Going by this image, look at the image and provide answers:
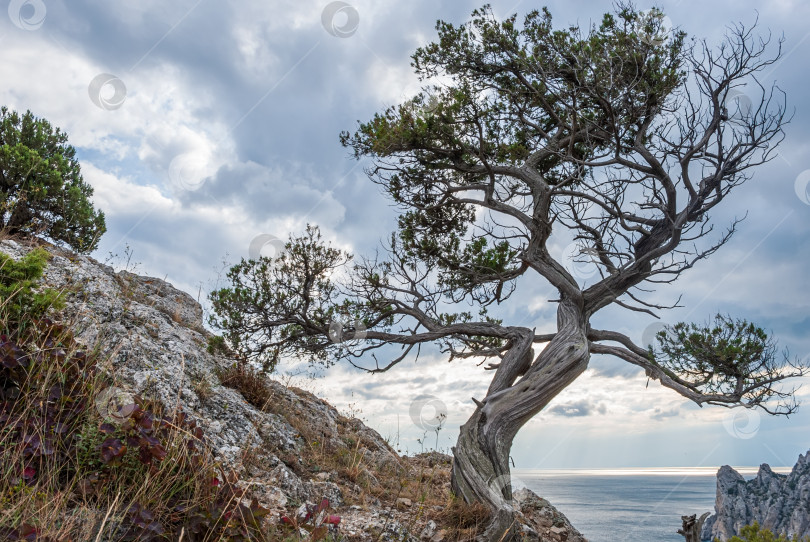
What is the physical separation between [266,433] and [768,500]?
35.9m

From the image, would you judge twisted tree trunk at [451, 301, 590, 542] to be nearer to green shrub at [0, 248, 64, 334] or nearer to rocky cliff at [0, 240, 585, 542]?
rocky cliff at [0, 240, 585, 542]

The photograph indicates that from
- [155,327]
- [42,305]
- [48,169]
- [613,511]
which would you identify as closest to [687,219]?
[155,327]

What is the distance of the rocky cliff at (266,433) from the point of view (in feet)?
18.8

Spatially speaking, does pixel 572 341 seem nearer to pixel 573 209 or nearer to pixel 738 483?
pixel 573 209

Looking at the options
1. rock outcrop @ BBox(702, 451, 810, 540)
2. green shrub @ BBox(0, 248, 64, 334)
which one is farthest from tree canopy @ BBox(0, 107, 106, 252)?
rock outcrop @ BBox(702, 451, 810, 540)

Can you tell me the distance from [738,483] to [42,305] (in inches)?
1660

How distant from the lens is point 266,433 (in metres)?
7.03

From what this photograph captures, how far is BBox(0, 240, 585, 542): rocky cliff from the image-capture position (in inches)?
226

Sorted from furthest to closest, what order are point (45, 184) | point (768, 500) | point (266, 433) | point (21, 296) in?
point (768, 500) → point (45, 184) → point (266, 433) → point (21, 296)

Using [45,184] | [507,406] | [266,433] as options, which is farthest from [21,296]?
[45,184]

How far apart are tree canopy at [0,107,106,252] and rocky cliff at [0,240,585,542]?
21.4 ft

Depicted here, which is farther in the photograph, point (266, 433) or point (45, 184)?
point (45, 184)

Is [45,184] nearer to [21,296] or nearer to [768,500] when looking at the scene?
[21,296]

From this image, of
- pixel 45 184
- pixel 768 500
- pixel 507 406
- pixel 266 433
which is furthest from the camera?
pixel 768 500
